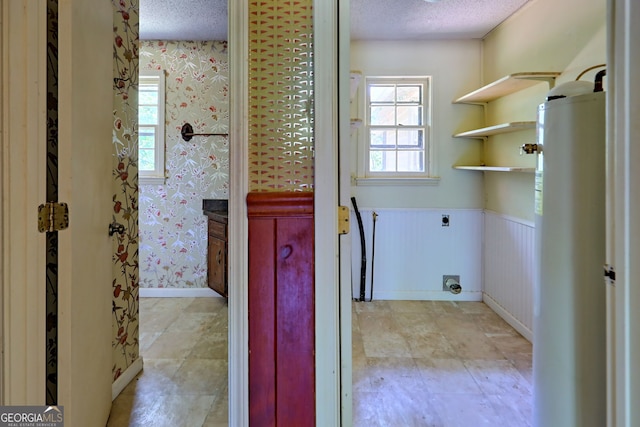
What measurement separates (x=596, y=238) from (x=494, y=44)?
2.52 m

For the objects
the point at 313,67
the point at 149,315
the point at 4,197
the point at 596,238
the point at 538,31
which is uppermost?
the point at 538,31

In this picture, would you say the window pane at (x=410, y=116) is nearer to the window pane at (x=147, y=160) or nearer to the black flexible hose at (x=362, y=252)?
the black flexible hose at (x=362, y=252)

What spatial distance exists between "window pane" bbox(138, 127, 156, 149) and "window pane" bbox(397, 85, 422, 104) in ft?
7.98

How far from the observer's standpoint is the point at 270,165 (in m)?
1.18

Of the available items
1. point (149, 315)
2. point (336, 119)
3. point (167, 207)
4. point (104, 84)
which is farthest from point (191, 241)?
point (336, 119)

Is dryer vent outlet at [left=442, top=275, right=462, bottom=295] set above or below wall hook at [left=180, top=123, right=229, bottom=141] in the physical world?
below

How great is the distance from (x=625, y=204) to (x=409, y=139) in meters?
2.72

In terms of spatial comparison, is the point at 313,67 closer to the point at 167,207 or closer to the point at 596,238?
the point at 596,238

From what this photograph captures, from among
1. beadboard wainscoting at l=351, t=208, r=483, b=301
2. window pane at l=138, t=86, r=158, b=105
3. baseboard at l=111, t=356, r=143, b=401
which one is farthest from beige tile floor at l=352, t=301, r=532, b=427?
window pane at l=138, t=86, r=158, b=105

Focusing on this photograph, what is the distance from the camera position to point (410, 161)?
3.63 m

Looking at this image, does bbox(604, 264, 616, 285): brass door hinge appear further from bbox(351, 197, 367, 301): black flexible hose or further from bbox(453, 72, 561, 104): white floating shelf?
bbox(351, 197, 367, 301): black flexible hose

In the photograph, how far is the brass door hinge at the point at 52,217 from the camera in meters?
1.12

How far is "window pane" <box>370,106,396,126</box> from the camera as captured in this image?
3602 mm

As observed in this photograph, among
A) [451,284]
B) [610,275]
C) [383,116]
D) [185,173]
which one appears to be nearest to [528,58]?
[383,116]
